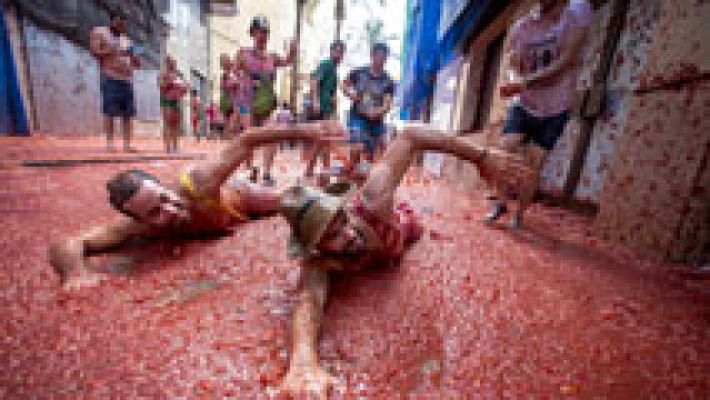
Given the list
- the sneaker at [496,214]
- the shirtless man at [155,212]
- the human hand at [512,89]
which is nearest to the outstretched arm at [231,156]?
the shirtless man at [155,212]

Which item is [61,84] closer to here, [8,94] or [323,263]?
[8,94]

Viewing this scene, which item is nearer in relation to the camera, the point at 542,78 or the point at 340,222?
the point at 340,222

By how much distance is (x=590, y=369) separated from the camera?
116cm

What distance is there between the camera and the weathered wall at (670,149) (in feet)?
5.58

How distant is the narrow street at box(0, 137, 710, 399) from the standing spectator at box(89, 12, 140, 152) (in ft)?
13.1

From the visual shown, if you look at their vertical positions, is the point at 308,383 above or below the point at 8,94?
below

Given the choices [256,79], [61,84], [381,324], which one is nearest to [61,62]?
[61,84]

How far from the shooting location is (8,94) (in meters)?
6.07

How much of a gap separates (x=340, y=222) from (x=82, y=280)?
1.56 metres

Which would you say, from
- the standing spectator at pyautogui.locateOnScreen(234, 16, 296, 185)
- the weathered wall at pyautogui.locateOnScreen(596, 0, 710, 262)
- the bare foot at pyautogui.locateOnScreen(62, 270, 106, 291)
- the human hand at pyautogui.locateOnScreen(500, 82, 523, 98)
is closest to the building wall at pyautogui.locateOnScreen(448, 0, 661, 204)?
the weathered wall at pyautogui.locateOnScreen(596, 0, 710, 262)

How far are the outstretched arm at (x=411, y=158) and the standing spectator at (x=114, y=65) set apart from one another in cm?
566

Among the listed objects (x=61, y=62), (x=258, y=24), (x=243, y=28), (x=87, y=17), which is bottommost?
(x=258, y=24)

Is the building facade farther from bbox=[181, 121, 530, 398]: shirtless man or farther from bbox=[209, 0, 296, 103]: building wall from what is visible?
bbox=[209, 0, 296, 103]: building wall

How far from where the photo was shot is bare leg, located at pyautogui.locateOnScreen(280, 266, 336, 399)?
45.1 inches
